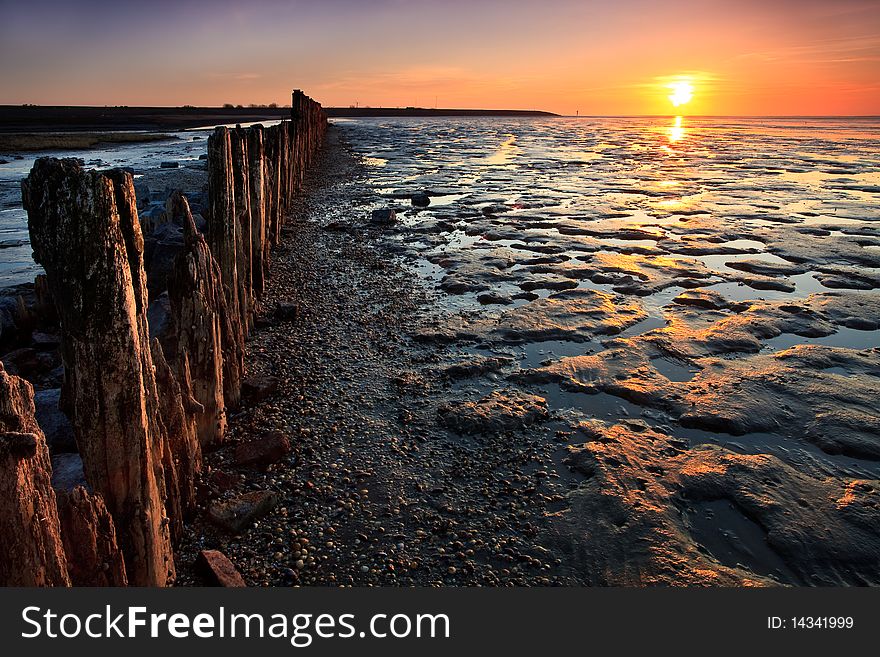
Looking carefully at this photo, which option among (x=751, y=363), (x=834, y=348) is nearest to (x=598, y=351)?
(x=751, y=363)

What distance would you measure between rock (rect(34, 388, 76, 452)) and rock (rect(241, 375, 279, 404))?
1.76 metres

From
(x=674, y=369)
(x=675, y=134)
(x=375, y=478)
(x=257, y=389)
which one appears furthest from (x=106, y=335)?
(x=675, y=134)

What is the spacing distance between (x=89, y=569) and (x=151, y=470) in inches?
25.2

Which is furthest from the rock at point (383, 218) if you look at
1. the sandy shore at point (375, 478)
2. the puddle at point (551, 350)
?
the puddle at point (551, 350)

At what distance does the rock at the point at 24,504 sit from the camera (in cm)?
264

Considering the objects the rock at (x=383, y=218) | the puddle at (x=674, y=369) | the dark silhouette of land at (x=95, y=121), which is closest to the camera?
the puddle at (x=674, y=369)

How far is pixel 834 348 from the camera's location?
7.40m

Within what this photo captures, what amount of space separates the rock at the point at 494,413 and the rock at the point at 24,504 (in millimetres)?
3535

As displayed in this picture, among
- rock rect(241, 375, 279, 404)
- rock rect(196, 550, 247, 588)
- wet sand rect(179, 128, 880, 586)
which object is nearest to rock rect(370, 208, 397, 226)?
wet sand rect(179, 128, 880, 586)

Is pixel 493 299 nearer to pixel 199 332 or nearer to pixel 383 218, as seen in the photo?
pixel 199 332

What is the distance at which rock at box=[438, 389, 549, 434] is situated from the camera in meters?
5.63

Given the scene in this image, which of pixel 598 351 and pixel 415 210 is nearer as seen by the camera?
pixel 598 351

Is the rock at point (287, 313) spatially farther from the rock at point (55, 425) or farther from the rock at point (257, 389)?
the rock at point (55, 425)

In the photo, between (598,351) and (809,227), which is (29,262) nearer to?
(598,351)
